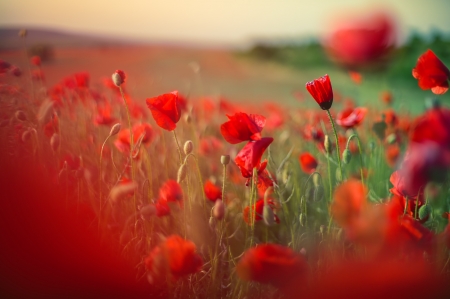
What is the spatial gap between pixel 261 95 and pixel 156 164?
0.84 ft

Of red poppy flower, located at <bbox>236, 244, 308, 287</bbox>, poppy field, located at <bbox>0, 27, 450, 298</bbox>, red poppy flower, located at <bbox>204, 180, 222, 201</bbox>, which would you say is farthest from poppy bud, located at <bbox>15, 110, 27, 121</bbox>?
red poppy flower, located at <bbox>236, 244, 308, 287</bbox>

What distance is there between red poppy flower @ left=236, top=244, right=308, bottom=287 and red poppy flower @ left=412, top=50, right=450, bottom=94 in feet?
1.09

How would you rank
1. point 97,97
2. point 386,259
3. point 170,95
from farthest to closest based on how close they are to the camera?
point 97,97
point 170,95
point 386,259

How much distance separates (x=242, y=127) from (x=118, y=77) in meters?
0.18

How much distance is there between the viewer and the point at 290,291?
0.43 metres

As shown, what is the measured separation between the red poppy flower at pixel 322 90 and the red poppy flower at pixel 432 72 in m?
0.14

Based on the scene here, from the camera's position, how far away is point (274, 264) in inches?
15.7

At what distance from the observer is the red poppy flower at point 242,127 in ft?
1.70

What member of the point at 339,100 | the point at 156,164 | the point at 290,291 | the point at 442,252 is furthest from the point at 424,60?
the point at 339,100

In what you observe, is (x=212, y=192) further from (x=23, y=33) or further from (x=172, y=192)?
(x=23, y=33)

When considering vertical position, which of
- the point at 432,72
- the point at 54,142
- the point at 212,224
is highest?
the point at 432,72

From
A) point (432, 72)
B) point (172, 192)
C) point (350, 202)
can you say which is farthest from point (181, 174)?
point (432, 72)

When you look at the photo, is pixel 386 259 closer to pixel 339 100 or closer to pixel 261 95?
pixel 261 95

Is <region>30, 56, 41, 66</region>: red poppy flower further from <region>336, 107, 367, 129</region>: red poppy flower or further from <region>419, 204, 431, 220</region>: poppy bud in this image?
<region>419, 204, 431, 220</region>: poppy bud
